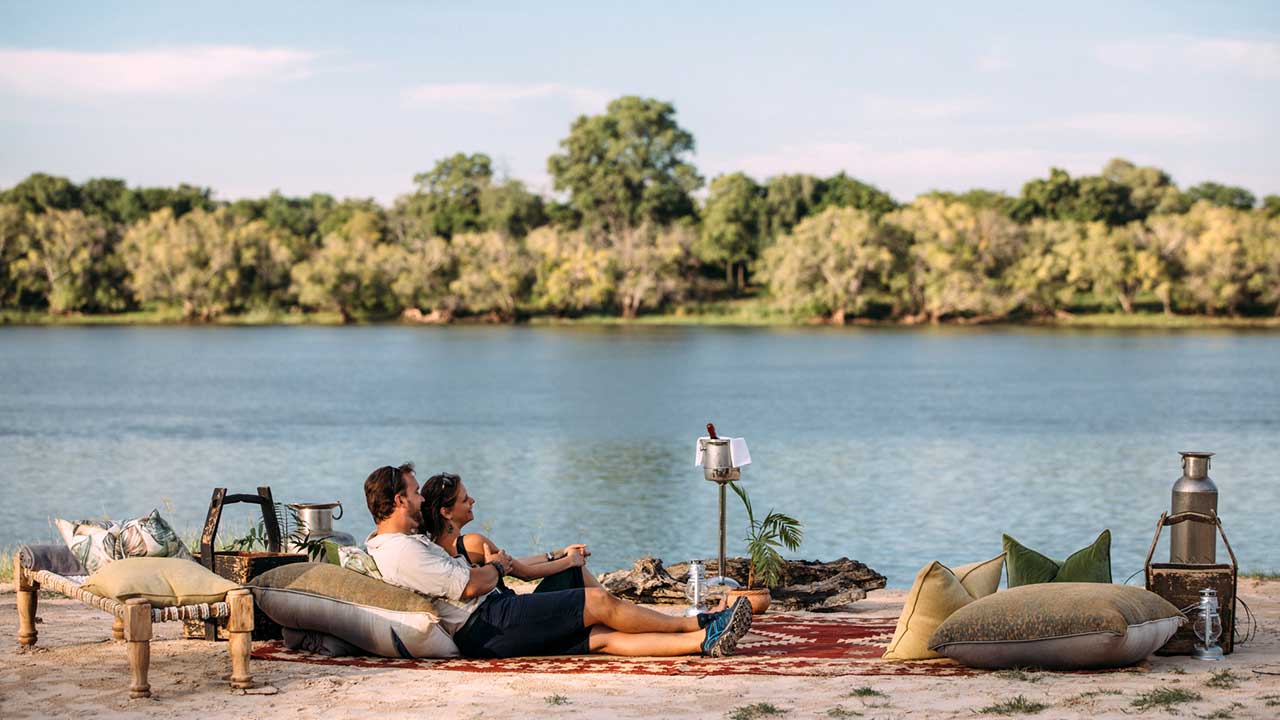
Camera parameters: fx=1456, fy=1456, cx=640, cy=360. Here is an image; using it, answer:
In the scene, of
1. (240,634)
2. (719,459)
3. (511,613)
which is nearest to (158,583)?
(240,634)

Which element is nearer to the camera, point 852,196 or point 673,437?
point 673,437

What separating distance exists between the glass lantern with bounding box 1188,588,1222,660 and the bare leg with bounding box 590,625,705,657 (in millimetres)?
2544

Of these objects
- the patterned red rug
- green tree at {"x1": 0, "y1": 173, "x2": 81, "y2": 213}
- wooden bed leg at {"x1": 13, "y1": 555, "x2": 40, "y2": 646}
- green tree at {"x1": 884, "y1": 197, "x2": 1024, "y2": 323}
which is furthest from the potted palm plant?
green tree at {"x1": 0, "y1": 173, "x2": 81, "y2": 213}

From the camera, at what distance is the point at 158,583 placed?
6938mm

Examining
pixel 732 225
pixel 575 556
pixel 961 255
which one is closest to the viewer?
pixel 575 556

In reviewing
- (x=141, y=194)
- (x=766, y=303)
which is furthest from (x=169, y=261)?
(x=766, y=303)

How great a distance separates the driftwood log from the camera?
9766 mm

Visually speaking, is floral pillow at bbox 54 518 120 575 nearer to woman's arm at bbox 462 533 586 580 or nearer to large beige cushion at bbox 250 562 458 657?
large beige cushion at bbox 250 562 458 657

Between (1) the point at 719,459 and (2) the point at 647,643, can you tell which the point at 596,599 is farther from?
(1) the point at 719,459

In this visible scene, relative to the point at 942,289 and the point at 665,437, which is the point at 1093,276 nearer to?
the point at 942,289

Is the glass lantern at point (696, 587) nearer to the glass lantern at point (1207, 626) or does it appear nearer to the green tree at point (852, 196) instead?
→ the glass lantern at point (1207, 626)

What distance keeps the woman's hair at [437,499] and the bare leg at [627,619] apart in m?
0.87

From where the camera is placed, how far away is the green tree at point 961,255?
8069cm

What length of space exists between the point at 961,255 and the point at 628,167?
2450cm
